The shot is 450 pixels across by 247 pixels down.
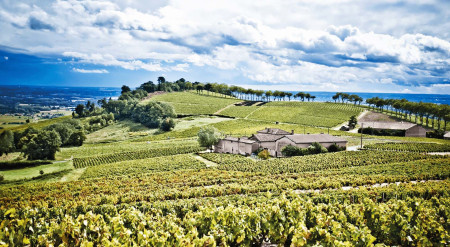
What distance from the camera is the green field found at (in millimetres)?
12664

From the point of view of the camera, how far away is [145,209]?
2630cm

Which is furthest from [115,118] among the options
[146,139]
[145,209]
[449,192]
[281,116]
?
[449,192]

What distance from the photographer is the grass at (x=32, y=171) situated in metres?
53.6

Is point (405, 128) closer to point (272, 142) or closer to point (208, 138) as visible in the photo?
point (272, 142)

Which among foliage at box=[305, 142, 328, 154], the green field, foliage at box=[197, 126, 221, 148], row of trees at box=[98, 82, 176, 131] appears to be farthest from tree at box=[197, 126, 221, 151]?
row of trees at box=[98, 82, 176, 131]

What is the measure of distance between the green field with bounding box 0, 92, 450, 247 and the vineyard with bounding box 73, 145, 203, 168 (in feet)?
0.87

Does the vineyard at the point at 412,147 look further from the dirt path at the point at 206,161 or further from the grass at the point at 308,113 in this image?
the dirt path at the point at 206,161

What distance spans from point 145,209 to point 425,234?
22.0 metres

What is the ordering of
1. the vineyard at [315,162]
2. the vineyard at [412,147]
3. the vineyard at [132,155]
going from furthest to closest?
the vineyard at [132,155], the vineyard at [412,147], the vineyard at [315,162]

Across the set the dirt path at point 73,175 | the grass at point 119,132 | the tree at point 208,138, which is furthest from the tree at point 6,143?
the tree at point 208,138

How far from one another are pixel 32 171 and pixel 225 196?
4955cm

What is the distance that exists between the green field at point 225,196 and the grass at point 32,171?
26cm

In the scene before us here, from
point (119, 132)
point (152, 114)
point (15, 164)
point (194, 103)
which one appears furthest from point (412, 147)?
point (194, 103)

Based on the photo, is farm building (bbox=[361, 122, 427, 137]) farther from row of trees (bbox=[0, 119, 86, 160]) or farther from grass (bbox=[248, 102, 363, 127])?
row of trees (bbox=[0, 119, 86, 160])
